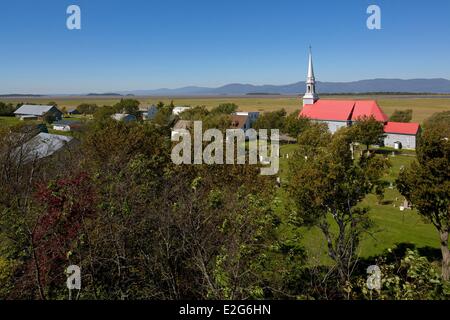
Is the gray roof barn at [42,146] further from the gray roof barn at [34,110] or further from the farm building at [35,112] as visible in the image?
the gray roof barn at [34,110]

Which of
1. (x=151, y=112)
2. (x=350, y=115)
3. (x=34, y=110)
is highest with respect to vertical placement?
(x=34, y=110)

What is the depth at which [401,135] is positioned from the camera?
77188 mm

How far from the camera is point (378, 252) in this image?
26.2 metres

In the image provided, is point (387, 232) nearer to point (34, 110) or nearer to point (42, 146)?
point (42, 146)

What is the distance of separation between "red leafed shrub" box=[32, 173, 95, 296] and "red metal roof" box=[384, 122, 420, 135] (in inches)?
2946

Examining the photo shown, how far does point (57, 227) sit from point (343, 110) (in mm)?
88972

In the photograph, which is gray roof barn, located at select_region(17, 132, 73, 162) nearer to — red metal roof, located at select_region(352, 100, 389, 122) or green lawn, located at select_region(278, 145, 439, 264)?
green lawn, located at select_region(278, 145, 439, 264)

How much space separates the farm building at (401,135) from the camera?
75938 mm

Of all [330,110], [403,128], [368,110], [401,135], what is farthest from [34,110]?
[403,128]

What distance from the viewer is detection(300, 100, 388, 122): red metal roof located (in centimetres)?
8781

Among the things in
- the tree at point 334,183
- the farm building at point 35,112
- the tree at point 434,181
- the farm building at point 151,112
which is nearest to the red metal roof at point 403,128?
the tree at point 434,181

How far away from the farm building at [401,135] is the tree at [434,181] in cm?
5952
